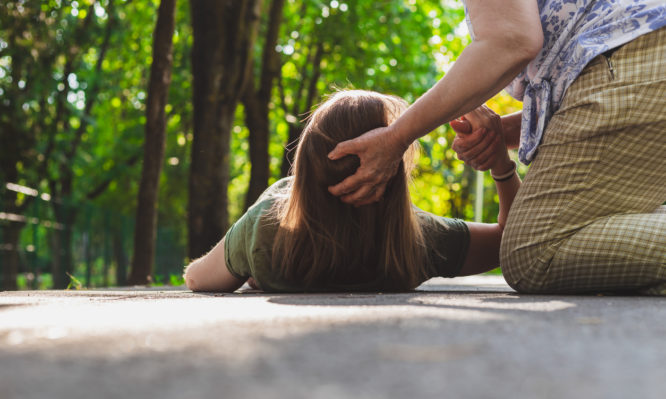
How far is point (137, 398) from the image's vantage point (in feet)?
3.21

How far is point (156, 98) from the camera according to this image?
8.73 meters

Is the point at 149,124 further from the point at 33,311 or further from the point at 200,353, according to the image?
the point at 200,353

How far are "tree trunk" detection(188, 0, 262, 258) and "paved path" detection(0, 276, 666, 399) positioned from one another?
263 inches

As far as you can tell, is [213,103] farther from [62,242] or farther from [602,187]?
[602,187]

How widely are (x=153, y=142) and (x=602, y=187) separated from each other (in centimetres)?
A: 686

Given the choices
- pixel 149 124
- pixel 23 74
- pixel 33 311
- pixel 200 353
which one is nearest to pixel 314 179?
pixel 33 311

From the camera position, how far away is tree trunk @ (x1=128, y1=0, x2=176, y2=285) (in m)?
8.54

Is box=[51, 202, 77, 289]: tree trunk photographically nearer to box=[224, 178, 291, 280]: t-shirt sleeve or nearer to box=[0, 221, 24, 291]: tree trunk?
box=[0, 221, 24, 291]: tree trunk

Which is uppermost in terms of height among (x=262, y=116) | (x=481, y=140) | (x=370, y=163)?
(x=262, y=116)

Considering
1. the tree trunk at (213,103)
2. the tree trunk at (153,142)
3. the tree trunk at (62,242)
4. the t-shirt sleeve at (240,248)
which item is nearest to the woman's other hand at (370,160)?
the t-shirt sleeve at (240,248)

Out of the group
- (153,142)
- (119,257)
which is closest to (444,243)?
(153,142)

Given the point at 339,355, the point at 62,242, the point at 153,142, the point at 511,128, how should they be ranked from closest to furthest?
the point at 339,355 → the point at 511,128 → the point at 153,142 → the point at 62,242

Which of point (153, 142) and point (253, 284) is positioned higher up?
point (153, 142)

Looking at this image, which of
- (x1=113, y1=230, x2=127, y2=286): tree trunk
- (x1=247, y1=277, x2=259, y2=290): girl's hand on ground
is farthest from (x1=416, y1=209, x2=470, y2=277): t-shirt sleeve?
(x1=113, y1=230, x2=127, y2=286): tree trunk
